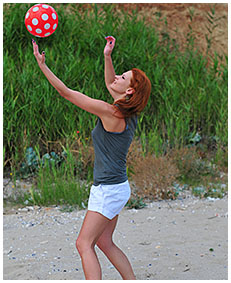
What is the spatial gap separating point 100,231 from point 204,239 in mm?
2015

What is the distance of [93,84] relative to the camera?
23.5ft

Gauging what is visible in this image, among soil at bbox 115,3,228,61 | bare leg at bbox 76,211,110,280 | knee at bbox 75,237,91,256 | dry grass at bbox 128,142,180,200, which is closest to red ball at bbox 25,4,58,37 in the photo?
bare leg at bbox 76,211,110,280

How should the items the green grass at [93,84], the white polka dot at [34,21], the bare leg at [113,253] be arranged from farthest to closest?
the green grass at [93,84] → the white polka dot at [34,21] → the bare leg at [113,253]

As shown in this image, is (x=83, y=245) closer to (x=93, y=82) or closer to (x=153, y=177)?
(x=153, y=177)

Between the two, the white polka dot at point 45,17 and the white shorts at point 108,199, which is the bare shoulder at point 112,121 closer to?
the white shorts at point 108,199

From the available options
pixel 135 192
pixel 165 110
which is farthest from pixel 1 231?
pixel 165 110

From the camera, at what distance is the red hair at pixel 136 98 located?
10.00ft

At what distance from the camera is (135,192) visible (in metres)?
5.81

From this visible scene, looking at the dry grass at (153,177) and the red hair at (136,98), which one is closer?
the red hair at (136,98)

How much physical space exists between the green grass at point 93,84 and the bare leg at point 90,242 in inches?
134

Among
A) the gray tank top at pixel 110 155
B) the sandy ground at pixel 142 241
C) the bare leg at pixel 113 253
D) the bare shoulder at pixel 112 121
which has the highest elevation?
the bare shoulder at pixel 112 121

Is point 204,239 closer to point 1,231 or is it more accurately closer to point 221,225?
point 221,225

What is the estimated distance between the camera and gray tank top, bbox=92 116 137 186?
306 cm

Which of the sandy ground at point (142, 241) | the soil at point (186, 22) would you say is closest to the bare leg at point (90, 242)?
the sandy ground at point (142, 241)
